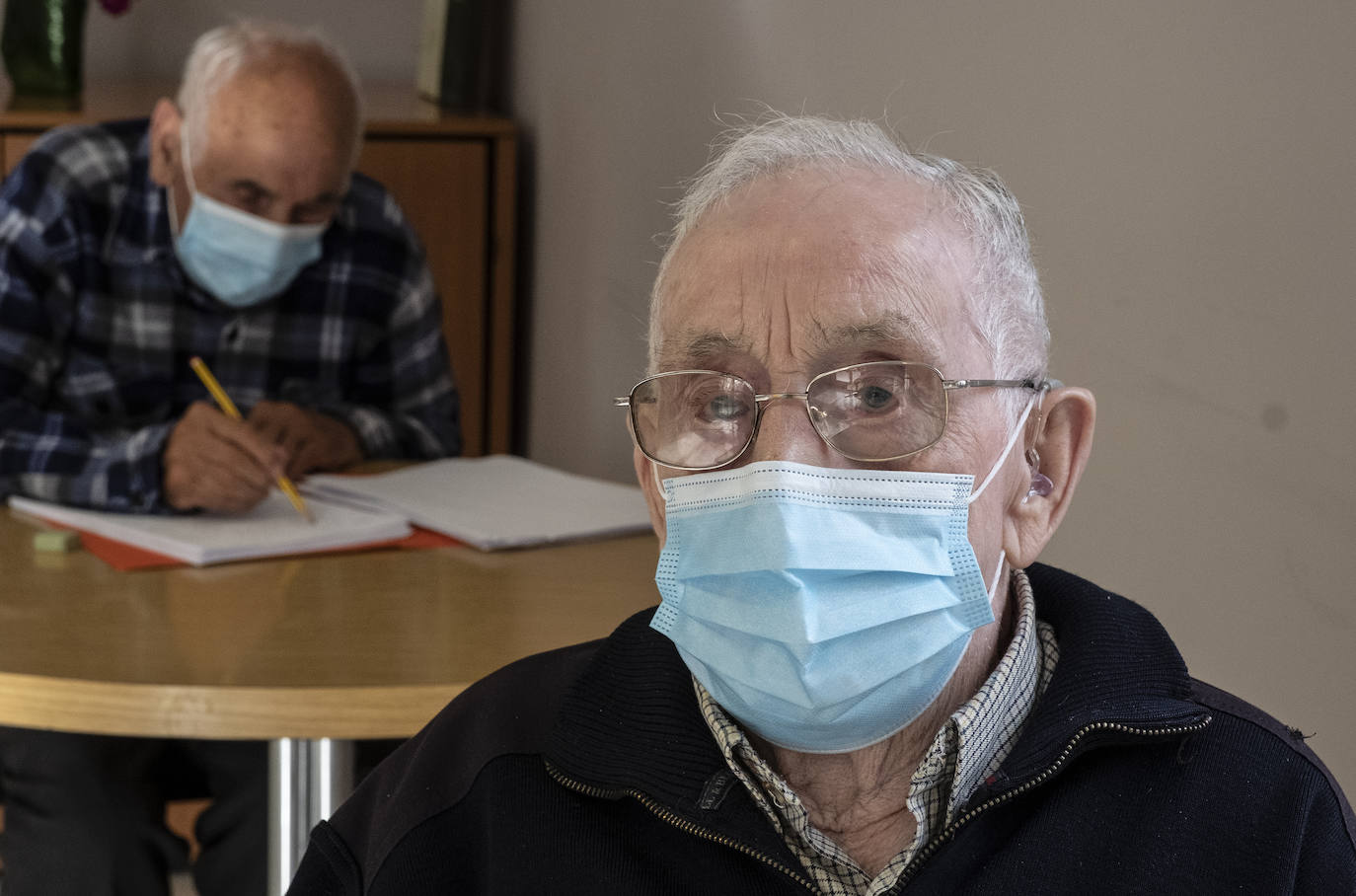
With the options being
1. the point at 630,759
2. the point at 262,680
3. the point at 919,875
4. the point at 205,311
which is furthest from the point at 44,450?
the point at 919,875

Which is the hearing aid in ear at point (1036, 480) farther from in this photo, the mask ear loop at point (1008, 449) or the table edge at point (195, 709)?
the table edge at point (195, 709)

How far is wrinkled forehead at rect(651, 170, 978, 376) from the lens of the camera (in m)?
0.94

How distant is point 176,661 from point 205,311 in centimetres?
112

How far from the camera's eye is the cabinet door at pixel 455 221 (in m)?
3.40

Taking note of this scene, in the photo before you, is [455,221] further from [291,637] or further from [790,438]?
[790,438]

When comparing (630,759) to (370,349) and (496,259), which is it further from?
(496,259)

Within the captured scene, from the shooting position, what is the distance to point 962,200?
98 cm

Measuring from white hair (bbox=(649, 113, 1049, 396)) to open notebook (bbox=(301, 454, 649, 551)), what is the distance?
794 mm

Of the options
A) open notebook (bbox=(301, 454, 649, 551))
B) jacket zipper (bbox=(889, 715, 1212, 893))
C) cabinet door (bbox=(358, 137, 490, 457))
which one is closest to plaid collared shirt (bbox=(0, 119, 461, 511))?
open notebook (bbox=(301, 454, 649, 551))

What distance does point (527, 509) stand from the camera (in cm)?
191

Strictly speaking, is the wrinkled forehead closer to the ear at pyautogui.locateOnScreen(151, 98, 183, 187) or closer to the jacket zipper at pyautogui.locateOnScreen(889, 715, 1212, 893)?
the jacket zipper at pyautogui.locateOnScreen(889, 715, 1212, 893)

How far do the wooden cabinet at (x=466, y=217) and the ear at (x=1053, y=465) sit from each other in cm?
258

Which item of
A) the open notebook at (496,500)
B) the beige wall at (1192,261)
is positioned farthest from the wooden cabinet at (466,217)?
the beige wall at (1192,261)

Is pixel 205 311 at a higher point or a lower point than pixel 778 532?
lower
